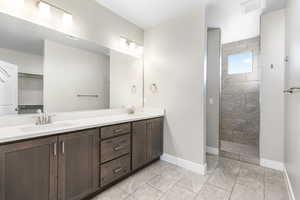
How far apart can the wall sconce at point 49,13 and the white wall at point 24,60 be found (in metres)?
0.49

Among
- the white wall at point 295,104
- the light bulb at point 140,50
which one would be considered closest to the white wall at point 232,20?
the white wall at point 295,104

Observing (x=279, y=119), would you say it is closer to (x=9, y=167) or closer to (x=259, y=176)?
(x=259, y=176)

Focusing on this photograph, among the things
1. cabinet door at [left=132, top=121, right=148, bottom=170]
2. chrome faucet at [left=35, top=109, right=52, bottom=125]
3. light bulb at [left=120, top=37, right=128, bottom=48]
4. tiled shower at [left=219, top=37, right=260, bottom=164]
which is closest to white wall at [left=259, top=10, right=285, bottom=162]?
tiled shower at [left=219, top=37, right=260, bottom=164]

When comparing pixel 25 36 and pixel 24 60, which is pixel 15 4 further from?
pixel 24 60

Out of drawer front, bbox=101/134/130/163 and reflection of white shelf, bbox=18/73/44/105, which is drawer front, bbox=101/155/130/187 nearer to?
drawer front, bbox=101/134/130/163

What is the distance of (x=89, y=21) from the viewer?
202 cm

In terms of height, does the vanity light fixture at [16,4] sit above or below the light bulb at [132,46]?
below

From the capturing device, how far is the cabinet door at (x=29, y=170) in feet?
3.36

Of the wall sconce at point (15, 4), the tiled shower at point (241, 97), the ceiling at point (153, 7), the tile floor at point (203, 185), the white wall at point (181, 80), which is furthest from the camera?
the tiled shower at point (241, 97)

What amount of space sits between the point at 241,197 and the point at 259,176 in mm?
708

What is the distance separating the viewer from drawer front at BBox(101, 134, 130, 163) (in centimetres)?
166

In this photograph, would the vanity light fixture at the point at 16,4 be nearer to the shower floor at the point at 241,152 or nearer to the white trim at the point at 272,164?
the shower floor at the point at 241,152

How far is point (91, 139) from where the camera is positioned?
60.1 inches

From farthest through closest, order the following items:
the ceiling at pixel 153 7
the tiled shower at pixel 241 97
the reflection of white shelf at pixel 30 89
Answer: the tiled shower at pixel 241 97
the ceiling at pixel 153 7
the reflection of white shelf at pixel 30 89
